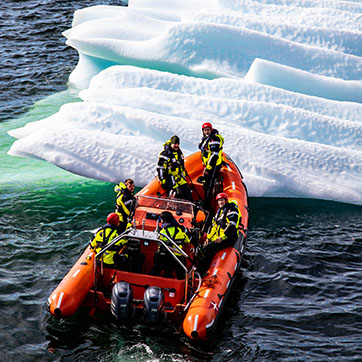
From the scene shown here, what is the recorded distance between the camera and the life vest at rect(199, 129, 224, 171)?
937cm

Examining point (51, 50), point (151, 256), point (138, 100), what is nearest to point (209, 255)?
point (151, 256)

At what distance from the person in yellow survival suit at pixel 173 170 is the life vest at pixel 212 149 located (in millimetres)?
520

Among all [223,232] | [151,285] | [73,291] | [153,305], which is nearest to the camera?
[153,305]

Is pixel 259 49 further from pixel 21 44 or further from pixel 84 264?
pixel 21 44

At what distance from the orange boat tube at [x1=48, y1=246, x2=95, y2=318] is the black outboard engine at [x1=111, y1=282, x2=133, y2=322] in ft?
1.63

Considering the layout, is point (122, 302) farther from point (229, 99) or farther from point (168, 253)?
point (229, 99)

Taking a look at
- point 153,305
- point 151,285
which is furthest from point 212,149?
point 153,305

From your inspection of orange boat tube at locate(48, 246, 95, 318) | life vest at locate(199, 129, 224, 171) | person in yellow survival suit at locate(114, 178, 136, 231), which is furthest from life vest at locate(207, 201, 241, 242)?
orange boat tube at locate(48, 246, 95, 318)

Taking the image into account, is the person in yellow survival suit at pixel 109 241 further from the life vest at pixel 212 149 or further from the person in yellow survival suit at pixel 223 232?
the life vest at pixel 212 149

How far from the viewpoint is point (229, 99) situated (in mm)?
12000

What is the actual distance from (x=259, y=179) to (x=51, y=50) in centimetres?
1183

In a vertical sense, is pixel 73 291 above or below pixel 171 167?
below

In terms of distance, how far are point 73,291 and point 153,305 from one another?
3.48ft

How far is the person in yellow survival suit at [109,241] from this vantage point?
7066 mm
